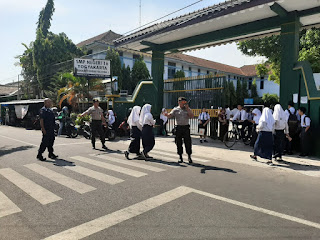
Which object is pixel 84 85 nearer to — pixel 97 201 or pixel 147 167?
A: pixel 147 167

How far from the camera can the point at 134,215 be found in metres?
3.43

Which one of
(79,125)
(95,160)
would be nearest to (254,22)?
(95,160)

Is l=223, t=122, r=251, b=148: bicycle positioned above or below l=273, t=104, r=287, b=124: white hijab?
below

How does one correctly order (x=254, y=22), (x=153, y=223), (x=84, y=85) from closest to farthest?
(x=153, y=223), (x=254, y=22), (x=84, y=85)

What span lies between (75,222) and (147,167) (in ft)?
10.1

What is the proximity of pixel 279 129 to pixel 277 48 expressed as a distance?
43.6 ft

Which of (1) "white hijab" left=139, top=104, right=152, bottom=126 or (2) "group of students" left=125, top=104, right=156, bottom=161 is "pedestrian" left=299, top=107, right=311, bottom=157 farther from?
(1) "white hijab" left=139, top=104, right=152, bottom=126

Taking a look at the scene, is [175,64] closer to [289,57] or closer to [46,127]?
[289,57]

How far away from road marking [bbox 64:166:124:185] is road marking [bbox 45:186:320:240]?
124 centimetres

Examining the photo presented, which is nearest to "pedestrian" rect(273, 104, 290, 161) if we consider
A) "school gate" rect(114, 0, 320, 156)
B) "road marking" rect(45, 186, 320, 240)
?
"school gate" rect(114, 0, 320, 156)

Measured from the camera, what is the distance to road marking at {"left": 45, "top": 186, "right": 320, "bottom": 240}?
2945 mm

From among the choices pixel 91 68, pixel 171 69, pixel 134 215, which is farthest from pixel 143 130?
pixel 171 69

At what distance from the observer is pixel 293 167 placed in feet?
21.1

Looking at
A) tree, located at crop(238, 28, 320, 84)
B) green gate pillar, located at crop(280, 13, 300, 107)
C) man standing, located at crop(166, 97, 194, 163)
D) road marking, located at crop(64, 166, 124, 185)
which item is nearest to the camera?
road marking, located at crop(64, 166, 124, 185)
